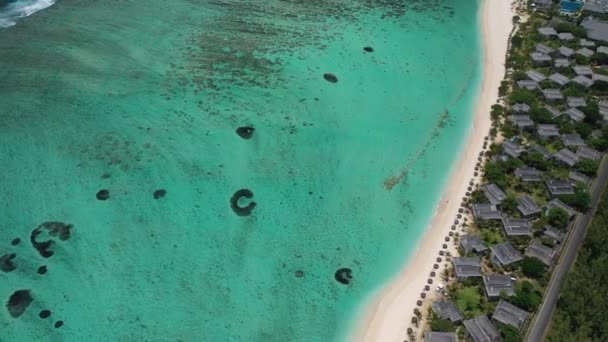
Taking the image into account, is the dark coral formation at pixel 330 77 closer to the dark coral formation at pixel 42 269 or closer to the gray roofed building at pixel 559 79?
the gray roofed building at pixel 559 79

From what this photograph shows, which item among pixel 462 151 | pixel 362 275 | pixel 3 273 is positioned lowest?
pixel 3 273

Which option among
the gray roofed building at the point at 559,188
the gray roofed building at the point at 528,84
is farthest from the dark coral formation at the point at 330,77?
the gray roofed building at the point at 559,188

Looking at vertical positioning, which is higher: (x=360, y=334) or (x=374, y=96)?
(x=374, y=96)

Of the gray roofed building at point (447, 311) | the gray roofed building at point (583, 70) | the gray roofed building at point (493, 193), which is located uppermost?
the gray roofed building at point (583, 70)

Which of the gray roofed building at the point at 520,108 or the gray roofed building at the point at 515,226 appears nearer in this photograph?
the gray roofed building at the point at 515,226

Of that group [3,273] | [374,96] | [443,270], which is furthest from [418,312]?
[3,273]

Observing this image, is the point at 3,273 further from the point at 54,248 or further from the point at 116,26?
the point at 116,26

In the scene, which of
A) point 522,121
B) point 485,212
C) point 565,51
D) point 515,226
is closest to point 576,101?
point 522,121
